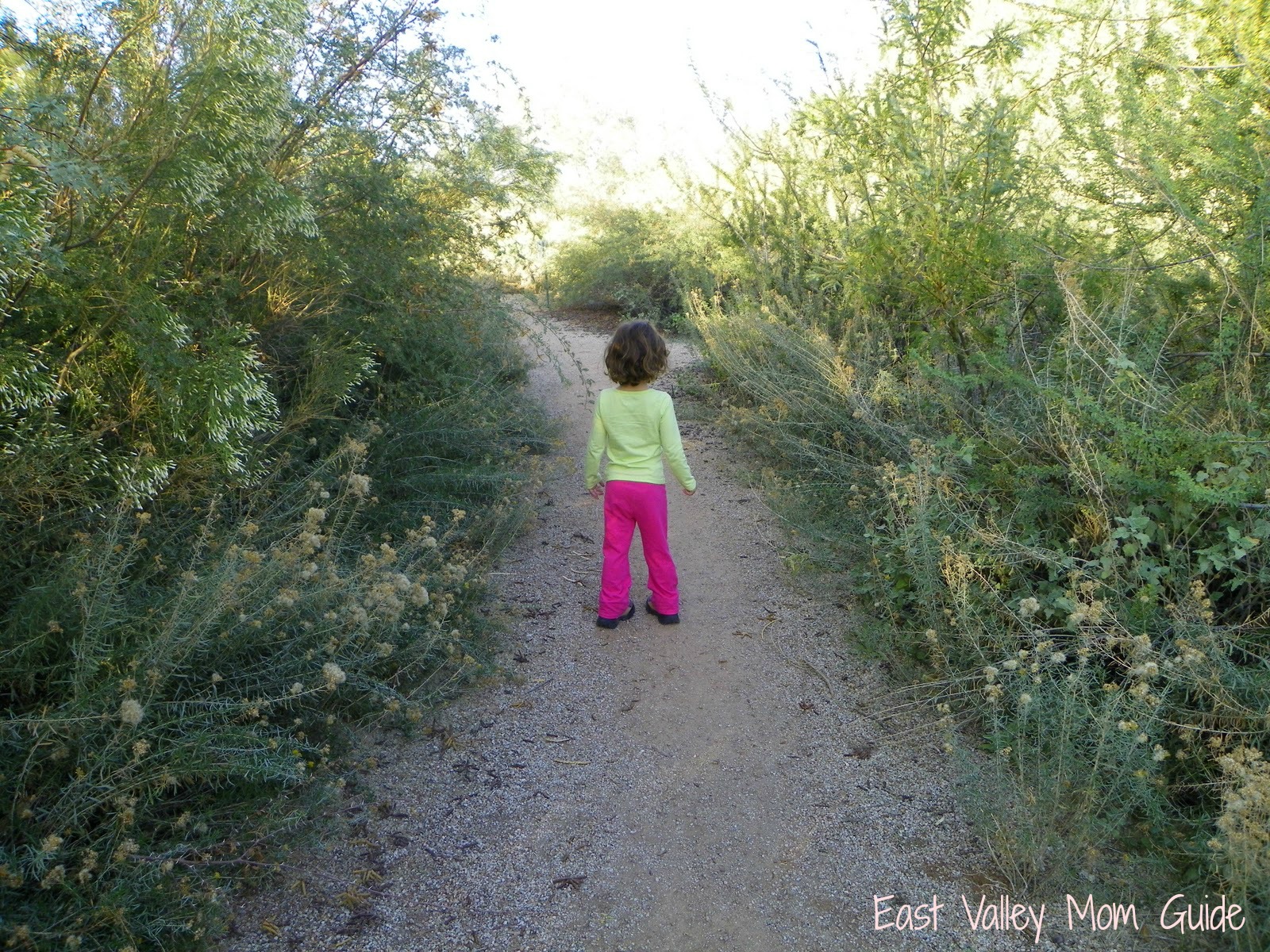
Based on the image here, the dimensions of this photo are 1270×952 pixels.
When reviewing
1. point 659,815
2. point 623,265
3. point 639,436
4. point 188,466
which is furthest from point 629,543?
point 623,265

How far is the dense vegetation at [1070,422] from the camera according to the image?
315cm

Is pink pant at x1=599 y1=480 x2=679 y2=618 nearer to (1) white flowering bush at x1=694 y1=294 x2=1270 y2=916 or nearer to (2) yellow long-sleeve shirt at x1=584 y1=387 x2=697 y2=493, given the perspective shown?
(2) yellow long-sleeve shirt at x1=584 y1=387 x2=697 y2=493

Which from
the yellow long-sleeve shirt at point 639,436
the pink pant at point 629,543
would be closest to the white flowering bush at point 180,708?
the pink pant at point 629,543

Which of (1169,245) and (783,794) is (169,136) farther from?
(1169,245)

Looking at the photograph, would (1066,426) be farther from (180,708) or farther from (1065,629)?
(180,708)

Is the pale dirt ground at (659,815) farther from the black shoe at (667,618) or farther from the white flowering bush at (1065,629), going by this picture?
the white flowering bush at (1065,629)

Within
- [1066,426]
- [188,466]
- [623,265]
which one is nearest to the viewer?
[188,466]

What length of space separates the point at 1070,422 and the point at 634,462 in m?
2.14

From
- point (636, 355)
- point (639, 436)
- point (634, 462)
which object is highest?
point (636, 355)

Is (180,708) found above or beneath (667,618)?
above

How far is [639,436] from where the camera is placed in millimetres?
4906

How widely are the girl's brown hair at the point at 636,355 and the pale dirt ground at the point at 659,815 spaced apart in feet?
4.51

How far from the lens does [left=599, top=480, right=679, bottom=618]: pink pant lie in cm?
493

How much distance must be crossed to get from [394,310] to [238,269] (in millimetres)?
1079
